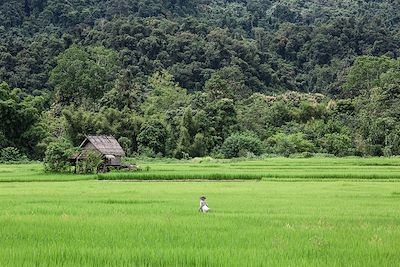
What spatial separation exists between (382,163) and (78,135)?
24.0 metres

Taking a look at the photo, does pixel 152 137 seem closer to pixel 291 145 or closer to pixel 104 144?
pixel 104 144

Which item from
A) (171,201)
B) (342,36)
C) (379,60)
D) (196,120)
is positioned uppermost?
(342,36)

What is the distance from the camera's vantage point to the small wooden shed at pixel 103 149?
108 ft

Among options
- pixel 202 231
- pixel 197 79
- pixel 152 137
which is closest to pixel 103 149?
pixel 152 137

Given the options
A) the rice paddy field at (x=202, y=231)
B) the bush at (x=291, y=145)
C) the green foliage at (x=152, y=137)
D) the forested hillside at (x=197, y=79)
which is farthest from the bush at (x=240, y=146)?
the rice paddy field at (x=202, y=231)

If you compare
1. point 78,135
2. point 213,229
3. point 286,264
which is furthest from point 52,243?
point 78,135

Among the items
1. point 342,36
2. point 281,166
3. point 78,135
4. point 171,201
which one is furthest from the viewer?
point 342,36

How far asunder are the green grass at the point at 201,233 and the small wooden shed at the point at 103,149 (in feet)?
60.8

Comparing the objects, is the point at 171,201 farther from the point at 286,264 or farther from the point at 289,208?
the point at 286,264

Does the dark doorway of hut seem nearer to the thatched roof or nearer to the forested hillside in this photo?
the thatched roof

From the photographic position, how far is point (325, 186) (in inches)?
799

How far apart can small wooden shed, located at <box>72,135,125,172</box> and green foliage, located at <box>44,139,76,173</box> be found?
62 centimetres

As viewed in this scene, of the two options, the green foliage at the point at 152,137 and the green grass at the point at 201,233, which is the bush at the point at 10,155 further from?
the green grass at the point at 201,233

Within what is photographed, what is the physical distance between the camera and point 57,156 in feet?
103
